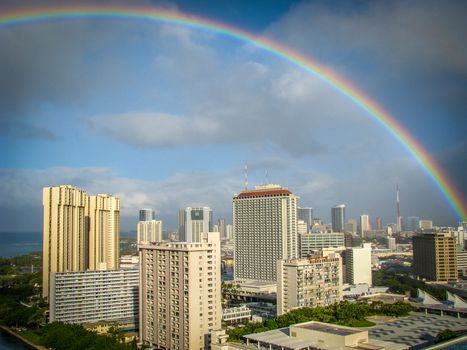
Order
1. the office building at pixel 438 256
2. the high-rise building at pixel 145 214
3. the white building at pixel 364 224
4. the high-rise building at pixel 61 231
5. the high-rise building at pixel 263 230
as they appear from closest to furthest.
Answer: the high-rise building at pixel 61 231 < the high-rise building at pixel 263 230 < the office building at pixel 438 256 < the high-rise building at pixel 145 214 < the white building at pixel 364 224

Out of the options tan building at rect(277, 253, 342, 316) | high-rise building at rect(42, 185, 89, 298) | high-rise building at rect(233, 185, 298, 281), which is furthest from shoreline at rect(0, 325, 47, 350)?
high-rise building at rect(233, 185, 298, 281)

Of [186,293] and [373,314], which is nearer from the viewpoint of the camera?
[186,293]

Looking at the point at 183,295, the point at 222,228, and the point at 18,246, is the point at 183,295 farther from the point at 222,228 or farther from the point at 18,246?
the point at 18,246

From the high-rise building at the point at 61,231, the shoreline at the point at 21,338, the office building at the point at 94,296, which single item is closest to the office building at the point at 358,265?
the office building at the point at 94,296

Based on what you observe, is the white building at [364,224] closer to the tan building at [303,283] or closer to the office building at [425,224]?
the office building at [425,224]

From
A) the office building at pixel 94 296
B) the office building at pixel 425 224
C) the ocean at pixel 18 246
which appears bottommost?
the ocean at pixel 18 246

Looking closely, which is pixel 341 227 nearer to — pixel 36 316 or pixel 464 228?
pixel 464 228

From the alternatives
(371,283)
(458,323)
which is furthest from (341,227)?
(458,323)
